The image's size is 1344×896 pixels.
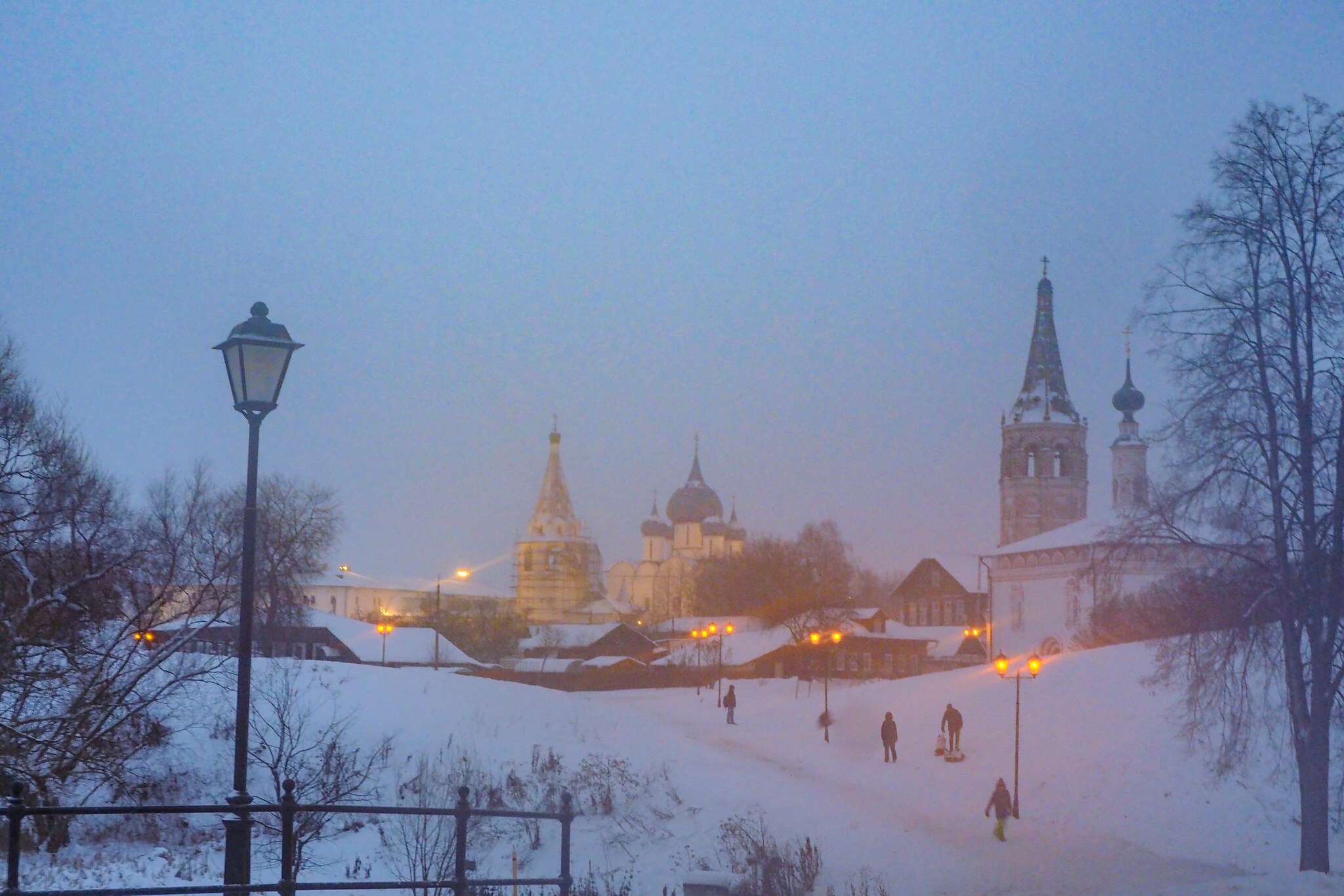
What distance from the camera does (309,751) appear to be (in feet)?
78.6

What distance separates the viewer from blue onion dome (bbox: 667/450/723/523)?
136 m

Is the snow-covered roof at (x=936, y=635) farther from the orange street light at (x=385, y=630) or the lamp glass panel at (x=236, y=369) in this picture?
the lamp glass panel at (x=236, y=369)

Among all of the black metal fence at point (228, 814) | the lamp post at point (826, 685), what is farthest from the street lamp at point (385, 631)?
the black metal fence at point (228, 814)

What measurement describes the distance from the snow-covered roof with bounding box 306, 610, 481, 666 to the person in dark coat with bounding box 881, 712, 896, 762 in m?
33.1

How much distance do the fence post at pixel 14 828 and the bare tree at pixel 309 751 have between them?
3.75m

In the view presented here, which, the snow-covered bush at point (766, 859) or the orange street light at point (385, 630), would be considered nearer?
the snow-covered bush at point (766, 859)

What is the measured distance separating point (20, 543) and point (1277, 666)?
1775 centimetres

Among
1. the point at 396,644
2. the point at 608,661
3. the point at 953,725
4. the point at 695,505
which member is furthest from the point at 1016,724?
the point at 695,505

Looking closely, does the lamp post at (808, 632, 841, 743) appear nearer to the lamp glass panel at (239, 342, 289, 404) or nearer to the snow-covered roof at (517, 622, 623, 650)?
the snow-covered roof at (517, 622, 623, 650)

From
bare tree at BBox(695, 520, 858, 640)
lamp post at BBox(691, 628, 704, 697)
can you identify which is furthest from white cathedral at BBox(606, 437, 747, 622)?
lamp post at BBox(691, 628, 704, 697)

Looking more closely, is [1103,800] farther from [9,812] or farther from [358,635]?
[358,635]

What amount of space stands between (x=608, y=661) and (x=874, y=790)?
45531mm

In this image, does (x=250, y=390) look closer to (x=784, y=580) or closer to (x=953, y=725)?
(x=953, y=725)

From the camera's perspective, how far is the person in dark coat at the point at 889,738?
31469 millimetres
